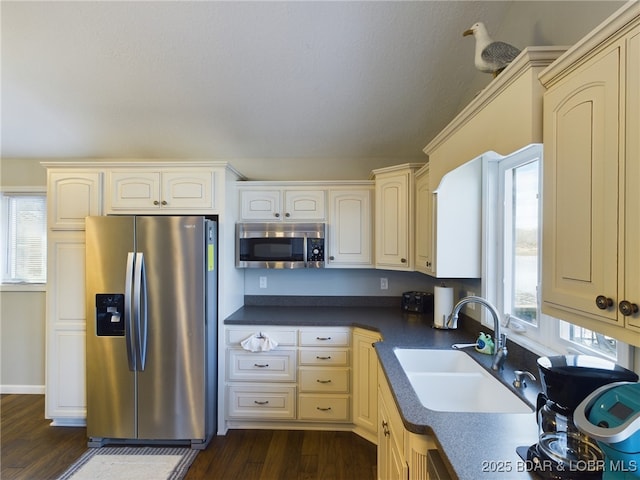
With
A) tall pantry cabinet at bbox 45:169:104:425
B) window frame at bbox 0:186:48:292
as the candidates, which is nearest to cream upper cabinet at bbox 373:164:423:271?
tall pantry cabinet at bbox 45:169:104:425

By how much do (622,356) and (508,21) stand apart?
6.10 feet

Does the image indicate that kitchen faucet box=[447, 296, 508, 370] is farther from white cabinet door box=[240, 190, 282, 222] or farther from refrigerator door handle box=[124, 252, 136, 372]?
refrigerator door handle box=[124, 252, 136, 372]

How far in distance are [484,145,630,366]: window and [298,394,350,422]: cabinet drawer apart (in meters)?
1.39

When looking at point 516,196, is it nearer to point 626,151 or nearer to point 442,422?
point 626,151

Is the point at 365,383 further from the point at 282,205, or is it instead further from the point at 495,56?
the point at 495,56

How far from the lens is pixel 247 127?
2762mm

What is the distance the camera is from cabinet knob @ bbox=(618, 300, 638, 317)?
2.27 ft

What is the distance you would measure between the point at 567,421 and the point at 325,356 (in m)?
1.81

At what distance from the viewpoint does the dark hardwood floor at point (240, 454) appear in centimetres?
209

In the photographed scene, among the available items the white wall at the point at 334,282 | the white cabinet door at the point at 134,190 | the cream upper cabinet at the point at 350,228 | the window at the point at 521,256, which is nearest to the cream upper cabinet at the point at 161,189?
the white cabinet door at the point at 134,190

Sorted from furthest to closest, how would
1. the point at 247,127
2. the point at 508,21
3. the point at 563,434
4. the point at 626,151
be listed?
the point at 247,127 → the point at 508,21 → the point at 563,434 → the point at 626,151

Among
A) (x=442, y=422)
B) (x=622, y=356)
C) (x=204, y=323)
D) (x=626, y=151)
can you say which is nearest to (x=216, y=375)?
(x=204, y=323)

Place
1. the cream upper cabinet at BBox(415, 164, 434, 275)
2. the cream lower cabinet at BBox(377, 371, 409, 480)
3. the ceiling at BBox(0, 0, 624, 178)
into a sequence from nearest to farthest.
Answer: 1. the cream lower cabinet at BBox(377, 371, 409, 480)
2. the ceiling at BBox(0, 0, 624, 178)
3. the cream upper cabinet at BBox(415, 164, 434, 275)

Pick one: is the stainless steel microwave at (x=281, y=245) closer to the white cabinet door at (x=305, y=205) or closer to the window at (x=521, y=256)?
the white cabinet door at (x=305, y=205)
